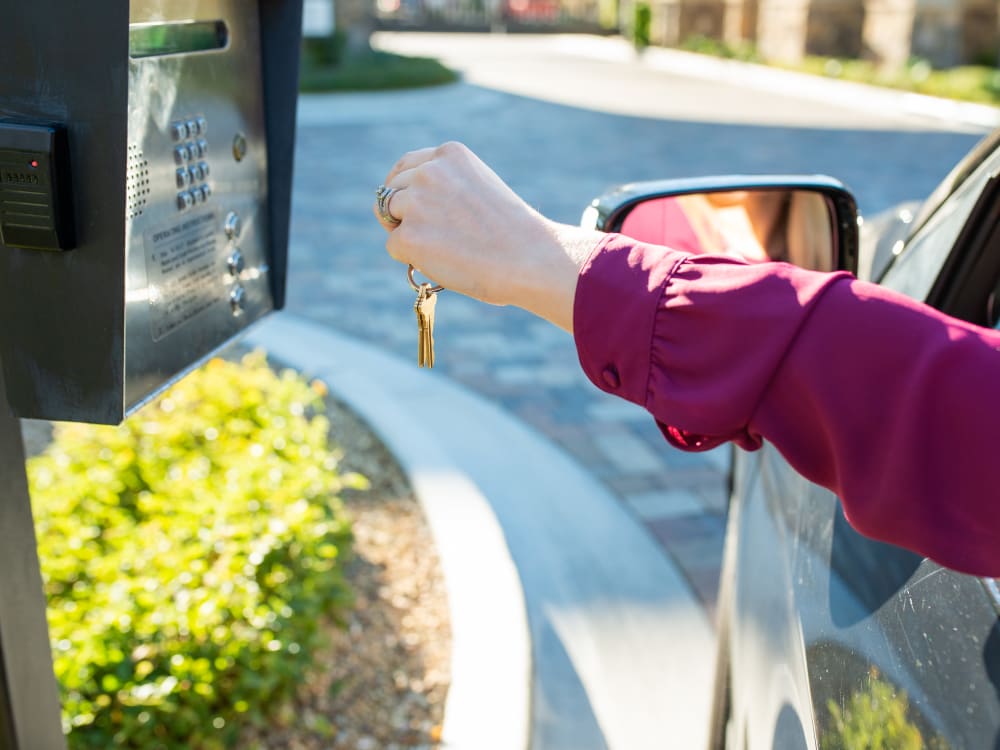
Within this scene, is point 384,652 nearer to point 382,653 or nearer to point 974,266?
point 382,653

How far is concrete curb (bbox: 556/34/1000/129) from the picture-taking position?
15.4 m

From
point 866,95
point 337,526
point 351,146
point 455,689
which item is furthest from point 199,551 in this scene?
point 866,95

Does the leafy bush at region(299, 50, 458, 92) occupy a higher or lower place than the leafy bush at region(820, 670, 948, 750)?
higher

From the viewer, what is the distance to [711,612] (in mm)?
3137

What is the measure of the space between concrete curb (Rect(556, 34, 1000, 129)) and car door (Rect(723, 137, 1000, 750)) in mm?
13618

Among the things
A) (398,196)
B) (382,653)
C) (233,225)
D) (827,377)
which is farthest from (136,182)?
(382,653)

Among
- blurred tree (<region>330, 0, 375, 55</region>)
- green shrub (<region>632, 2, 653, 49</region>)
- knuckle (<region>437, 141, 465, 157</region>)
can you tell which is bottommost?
knuckle (<region>437, 141, 465, 157</region>)

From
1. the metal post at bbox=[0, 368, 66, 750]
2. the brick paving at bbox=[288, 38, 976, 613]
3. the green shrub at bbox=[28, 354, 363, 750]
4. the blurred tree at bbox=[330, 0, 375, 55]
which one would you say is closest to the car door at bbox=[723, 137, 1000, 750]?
the metal post at bbox=[0, 368, 66, 750]

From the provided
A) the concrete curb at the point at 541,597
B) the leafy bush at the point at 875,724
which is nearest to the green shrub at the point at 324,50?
the concrete curb at the point at 541,597

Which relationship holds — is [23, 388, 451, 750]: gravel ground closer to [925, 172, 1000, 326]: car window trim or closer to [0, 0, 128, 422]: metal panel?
[0, 0, 128, 422]: metal panel

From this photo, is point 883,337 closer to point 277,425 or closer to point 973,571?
point 973,571

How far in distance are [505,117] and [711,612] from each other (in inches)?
465

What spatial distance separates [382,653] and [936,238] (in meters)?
1.69

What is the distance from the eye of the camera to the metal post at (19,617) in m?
1.30
